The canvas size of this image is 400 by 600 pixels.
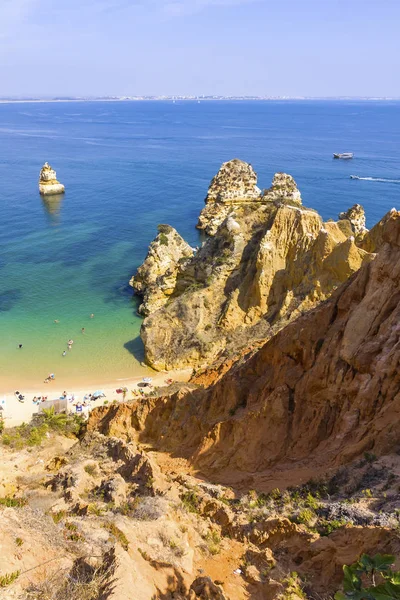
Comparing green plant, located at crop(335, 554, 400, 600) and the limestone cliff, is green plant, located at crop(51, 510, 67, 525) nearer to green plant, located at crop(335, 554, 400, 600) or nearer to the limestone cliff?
green plant, located at crop(335, 554, 400, 600)

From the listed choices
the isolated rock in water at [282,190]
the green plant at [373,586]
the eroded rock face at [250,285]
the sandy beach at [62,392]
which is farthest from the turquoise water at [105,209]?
the green plant at [373,586]

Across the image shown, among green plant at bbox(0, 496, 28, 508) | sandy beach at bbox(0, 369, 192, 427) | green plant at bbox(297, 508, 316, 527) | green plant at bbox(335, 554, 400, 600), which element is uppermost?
green plant at bbox(335, 554, 400, 600)

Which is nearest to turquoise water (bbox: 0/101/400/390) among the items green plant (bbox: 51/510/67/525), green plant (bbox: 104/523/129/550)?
green plant (bbox: 51/510/67/525)

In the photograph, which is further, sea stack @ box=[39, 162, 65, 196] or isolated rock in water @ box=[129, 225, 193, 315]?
sea stack @ box=[39, 162, 65, 196]

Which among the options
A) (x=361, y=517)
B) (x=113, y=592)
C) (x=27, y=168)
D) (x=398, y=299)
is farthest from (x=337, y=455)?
(x=27, y=168)

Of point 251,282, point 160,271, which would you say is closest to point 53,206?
point 160,271

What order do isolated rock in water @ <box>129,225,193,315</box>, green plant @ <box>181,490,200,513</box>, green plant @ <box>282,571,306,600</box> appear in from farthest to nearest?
isolated rock in water @ <box>129,225,193,315</box>, green plant @ <box>181,490,200,513</box>, green plant @ <box>282,571,306,600</box>

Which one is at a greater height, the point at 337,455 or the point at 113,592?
the point at 113,592

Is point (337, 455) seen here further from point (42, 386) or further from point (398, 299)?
point (42, 386)
